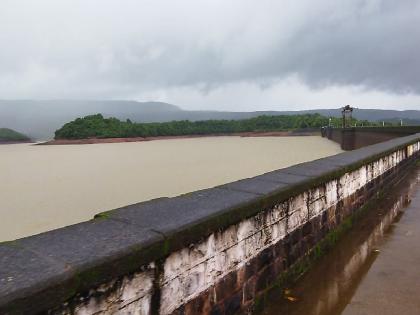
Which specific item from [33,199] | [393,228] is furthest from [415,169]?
[33,199]

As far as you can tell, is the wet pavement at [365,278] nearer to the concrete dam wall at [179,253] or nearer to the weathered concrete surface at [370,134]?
the concrete dam wall at [179,253]

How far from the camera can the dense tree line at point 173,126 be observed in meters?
68.2

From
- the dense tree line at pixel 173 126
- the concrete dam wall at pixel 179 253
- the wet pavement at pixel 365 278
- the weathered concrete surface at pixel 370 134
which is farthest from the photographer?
the dense tree line at pixel 173 126

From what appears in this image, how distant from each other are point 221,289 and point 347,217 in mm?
3030

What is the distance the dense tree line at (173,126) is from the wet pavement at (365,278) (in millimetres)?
56179

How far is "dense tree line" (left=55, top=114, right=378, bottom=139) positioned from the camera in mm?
68188

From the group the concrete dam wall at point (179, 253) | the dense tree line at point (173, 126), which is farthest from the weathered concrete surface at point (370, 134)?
the dense tree line at point (173, 126)

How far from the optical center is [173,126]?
86.1m

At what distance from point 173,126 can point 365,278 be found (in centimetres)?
8372

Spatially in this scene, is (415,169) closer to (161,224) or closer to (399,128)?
(161,224)

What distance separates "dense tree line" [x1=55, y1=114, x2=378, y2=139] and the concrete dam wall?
57.7 m

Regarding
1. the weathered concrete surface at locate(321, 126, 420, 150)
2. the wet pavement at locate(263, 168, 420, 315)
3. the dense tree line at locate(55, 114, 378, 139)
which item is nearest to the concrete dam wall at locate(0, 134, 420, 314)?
the wet pavement at locate(263, 168, 420, 315)

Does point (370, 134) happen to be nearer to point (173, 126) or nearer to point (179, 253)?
point (179, 253)

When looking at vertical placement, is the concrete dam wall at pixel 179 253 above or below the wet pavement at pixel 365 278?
above
